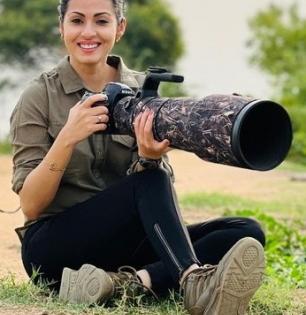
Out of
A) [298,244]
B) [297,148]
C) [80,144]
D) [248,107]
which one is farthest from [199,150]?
[297,148]

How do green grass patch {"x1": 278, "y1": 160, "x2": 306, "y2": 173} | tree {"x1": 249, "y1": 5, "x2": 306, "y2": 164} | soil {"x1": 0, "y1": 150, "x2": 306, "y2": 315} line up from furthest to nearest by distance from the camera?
tree {"x1": 249, "y1": 5, "x2": 306, "y2": 164}, green grass patch {"x1": 278, "y1": 160, "x2": 306, "y2": 173}, soil {"x1": 0, "y1": 150, "x2": 306, "y2": 315}

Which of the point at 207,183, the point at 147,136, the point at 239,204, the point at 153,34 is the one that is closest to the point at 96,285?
the point at 147,136

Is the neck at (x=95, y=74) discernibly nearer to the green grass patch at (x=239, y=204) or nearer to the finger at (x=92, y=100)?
the finger at (x=92, y=100)

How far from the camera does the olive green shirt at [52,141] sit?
3887mm

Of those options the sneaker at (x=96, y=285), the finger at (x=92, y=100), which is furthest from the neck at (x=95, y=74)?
the sneaker at (x=96, y=285)

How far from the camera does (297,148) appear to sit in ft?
47.3

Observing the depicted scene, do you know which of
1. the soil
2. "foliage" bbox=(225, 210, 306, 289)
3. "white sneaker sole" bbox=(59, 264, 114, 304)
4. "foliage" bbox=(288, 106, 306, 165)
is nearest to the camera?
"white sneaker sole" bbox=(59, 264, 114, 304)

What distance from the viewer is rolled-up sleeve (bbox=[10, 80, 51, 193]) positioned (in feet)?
12.7

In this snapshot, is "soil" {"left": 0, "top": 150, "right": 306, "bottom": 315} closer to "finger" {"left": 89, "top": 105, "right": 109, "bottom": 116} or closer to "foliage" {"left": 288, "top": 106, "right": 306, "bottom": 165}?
"foliage" {"left": 288, "top": 106, "right": 306, "bottom": 165}

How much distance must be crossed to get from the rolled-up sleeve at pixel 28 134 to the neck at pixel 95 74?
0.66 ft

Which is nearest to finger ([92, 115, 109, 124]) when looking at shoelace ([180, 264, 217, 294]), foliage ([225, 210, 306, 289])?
shoelace ([180, 264, 217, 294])

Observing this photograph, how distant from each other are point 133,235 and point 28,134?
55 cm

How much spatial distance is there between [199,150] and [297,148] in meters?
11.4

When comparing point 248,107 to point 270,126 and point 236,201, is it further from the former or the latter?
point 236,201
